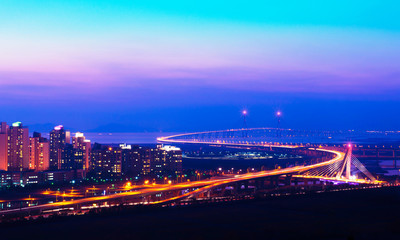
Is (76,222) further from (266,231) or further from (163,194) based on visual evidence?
(163,194)

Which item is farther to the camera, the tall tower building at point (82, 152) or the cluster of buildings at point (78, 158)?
the tall tower building at point (82, 152)

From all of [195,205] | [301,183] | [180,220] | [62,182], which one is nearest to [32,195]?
[62,182]

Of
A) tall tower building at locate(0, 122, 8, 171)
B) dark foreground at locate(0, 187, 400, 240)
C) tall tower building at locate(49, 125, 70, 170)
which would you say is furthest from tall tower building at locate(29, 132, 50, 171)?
dark foreground at locate(0, 187, 400, 240)

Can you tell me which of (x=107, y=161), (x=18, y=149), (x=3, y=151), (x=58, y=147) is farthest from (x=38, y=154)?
(x=107, y=161)

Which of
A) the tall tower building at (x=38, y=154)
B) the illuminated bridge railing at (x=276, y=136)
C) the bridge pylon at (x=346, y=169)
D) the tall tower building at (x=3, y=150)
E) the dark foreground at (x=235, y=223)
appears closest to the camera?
the dark foreground at (x=235, y=223)

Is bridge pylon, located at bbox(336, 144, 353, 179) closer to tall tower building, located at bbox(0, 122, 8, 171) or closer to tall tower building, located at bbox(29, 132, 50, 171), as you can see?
tall tower building, located at bbox(29, 132, 50, 171)

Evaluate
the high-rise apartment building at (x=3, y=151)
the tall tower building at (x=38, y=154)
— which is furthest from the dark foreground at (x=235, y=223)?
the tall tower building at (x=38, y=154)

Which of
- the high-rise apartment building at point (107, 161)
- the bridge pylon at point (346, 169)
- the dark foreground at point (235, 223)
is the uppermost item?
the high-rise apartment building at point (107, 161)

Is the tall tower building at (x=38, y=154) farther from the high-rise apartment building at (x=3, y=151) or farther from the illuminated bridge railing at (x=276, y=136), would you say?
the illuminated bridge railing at (x=276, y=136)
